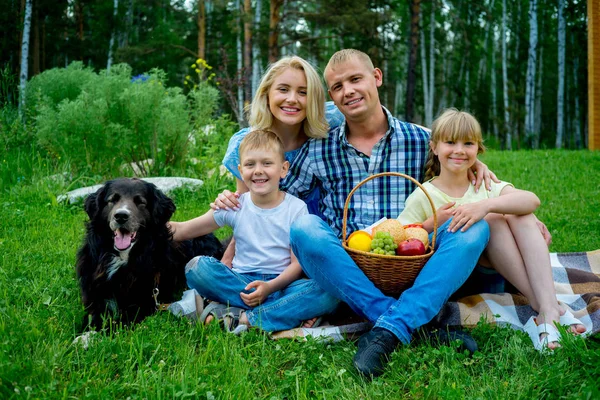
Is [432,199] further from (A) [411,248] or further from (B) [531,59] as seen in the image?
(B) [531,59]

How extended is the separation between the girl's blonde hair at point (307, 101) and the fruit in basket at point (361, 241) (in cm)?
86

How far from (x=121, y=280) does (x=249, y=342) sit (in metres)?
0.87

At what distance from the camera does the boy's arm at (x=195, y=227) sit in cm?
329

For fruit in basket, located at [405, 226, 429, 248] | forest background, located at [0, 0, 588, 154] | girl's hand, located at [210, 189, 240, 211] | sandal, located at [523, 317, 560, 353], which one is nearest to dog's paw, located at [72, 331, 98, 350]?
girl's hand, located at [210, 189, 240, 211]

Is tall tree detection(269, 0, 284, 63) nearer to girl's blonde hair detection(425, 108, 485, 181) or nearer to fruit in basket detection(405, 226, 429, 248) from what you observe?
girl's blonde hair detection(425, 108, 485, 181)

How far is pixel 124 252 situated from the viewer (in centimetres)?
301

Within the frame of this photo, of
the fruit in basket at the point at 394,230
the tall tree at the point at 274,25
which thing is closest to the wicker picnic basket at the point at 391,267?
the fruit in basket at the point at 394,230

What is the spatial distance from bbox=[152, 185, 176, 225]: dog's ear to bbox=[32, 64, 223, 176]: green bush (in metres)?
3.22

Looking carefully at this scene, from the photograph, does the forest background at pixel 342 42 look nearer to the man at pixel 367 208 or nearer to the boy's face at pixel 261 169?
the man at pixel 367 208

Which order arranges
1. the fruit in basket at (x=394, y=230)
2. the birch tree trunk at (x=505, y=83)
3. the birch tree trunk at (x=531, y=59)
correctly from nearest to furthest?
1. the fruit in basket at (x=394, y=230)
2. the birch tree trunk at (x=531, y=59)
3. the birch tree trunk at (x=505, y=83)

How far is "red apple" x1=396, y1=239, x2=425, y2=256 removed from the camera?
2.64m

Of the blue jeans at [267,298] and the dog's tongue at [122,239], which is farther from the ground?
the dog's tongue at [122,239]

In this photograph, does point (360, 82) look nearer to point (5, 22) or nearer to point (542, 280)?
point (542, 280)

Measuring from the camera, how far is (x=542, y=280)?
277 cm
